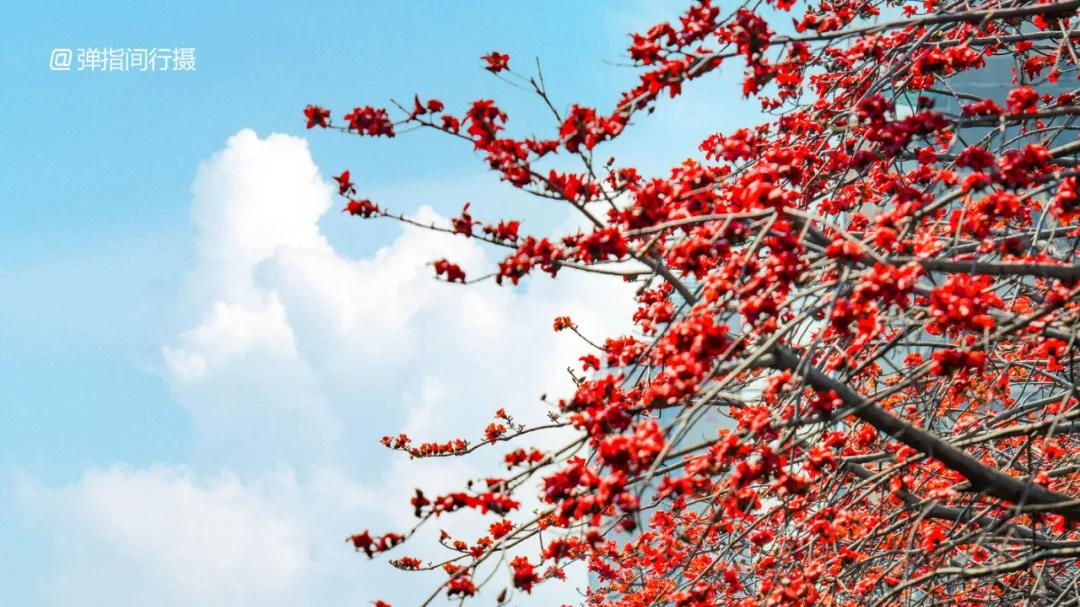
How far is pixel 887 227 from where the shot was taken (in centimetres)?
364

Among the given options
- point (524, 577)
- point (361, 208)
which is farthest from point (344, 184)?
point (524, 577)

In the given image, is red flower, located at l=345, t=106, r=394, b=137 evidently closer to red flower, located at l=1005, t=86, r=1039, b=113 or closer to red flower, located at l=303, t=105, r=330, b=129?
red flower, located at l=303, t=105, r=330, b=129

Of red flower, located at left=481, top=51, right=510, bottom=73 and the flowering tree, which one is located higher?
red flower, located at left=481, top=51, right=510, bottom=73

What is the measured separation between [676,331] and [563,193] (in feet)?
2.84

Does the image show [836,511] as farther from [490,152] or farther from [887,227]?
[490,152]

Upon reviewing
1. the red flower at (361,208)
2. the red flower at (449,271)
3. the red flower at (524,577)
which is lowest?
the red flower at (524,577)

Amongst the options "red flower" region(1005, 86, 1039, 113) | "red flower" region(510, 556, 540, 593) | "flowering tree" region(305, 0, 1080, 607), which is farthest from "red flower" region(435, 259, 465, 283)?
"red flower" region(1005, 86, 1039, 113)

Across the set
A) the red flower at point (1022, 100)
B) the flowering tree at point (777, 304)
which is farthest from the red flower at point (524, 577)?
the red flower at point (1022, 100)

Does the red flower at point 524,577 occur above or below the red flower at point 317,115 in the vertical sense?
below

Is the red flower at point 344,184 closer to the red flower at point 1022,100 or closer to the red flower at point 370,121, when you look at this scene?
the red flower at point 370,121

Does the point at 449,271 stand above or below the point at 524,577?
above

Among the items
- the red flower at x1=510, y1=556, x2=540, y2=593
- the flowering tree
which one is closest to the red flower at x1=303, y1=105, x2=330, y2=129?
the flowering tree

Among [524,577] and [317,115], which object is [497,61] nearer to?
[317,115]

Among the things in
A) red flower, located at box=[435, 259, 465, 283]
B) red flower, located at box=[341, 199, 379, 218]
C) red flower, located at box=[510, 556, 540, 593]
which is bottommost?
red flower, located at box=[510, 556, 540, 593]
